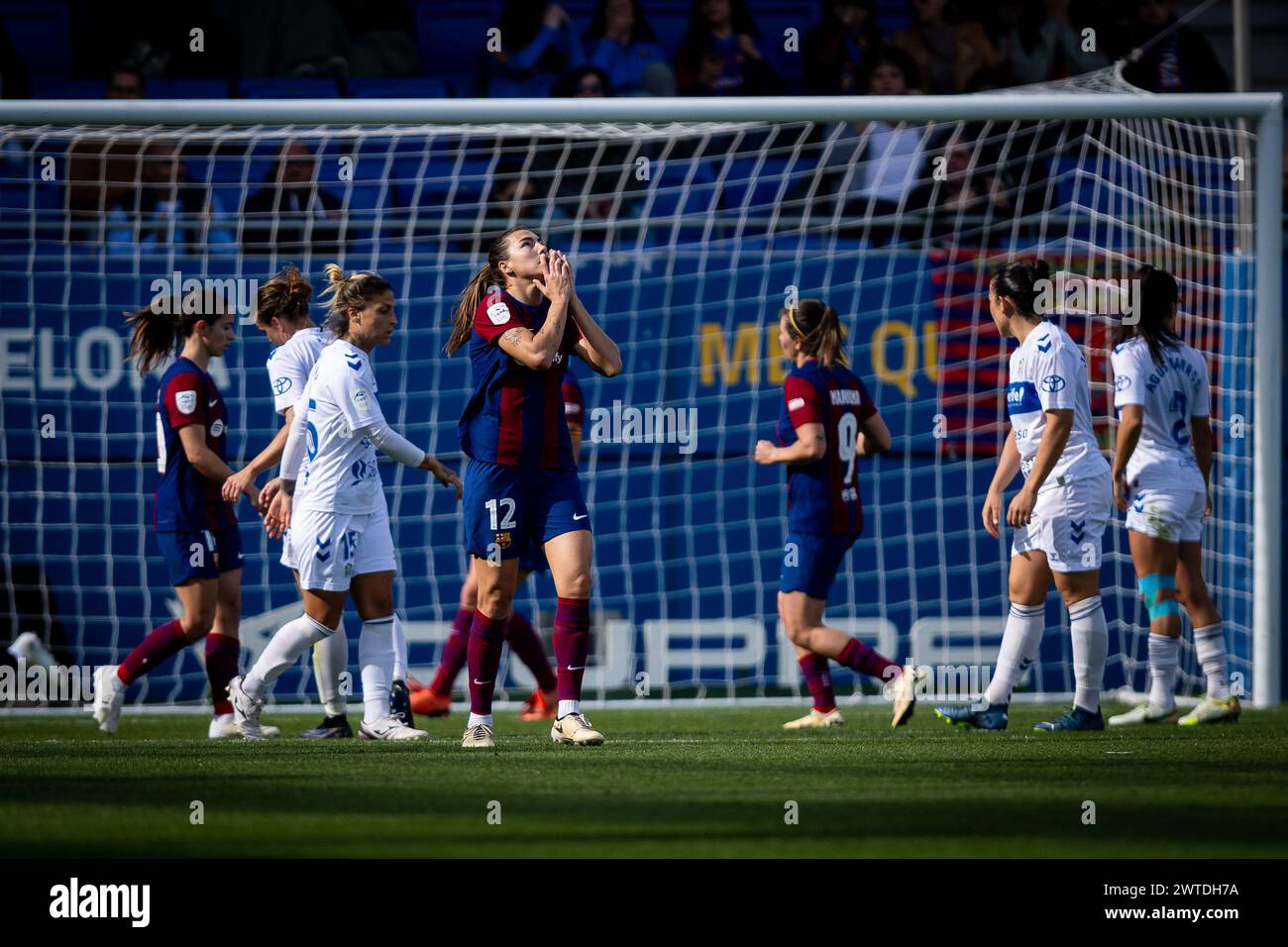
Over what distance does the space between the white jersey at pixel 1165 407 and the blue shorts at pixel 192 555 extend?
3955 mm

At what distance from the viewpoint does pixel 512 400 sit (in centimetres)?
554

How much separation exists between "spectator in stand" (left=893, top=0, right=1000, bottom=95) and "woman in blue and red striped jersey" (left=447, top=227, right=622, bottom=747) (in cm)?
700

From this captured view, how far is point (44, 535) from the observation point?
8.90m

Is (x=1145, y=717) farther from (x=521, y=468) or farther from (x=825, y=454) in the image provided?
(x=521, y=468)

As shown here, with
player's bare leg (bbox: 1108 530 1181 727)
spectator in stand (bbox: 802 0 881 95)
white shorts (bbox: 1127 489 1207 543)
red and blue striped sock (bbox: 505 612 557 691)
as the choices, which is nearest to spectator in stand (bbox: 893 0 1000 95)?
spectator in stand (bbox: 802 0 881 95)

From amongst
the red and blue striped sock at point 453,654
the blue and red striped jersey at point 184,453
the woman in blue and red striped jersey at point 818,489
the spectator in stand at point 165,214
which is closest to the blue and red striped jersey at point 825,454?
the woman in blue and red striped jersey at point 818,489

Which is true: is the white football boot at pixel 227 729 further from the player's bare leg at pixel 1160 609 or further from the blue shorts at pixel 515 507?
the player's bare leg at pixel 1160 609

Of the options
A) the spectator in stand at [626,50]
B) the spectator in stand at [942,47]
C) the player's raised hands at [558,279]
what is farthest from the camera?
the spectator in stand at [942,47]

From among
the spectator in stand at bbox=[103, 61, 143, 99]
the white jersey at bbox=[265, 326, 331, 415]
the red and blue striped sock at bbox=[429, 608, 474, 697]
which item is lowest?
the red and blue striped sock at bbox=[429, 608, 474, 697]

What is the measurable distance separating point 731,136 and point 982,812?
7.32 meters

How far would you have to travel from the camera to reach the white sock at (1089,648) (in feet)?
20.6

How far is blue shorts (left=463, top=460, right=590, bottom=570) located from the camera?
5457mm

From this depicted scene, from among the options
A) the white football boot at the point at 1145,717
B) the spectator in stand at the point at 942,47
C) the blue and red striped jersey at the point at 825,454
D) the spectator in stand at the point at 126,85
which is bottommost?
the white football boot at the point at 1145,717

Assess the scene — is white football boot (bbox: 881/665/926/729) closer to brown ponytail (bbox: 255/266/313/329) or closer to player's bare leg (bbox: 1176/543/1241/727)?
player's bare leg (bbox: 1176/543/1241/727)
